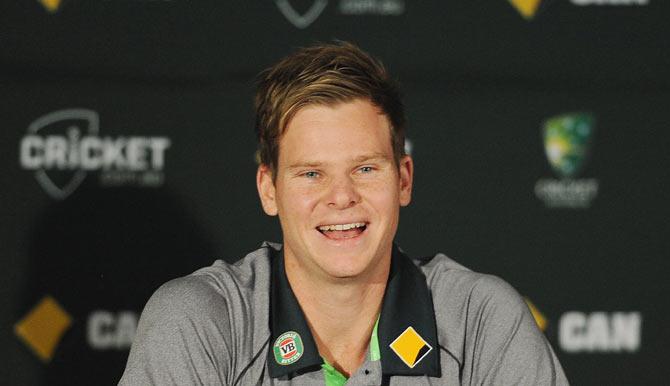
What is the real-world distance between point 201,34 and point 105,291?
28.1 inches

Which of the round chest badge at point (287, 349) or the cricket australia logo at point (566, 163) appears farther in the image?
the cricket australia logo at point (566, 163)

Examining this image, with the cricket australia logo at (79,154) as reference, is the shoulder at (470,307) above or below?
below

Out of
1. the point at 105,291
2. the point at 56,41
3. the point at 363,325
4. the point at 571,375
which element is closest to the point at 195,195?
the point at 105,291

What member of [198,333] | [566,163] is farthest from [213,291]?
[566,163]

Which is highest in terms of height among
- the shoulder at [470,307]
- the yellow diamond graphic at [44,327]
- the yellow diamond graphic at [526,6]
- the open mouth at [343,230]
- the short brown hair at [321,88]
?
the yellow diamond graphic at [526,6]

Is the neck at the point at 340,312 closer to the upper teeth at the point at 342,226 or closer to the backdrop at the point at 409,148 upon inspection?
the upper teeth at the point at 342,226

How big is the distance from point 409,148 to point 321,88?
3.18 ft

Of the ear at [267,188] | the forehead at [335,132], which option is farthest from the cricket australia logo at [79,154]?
the forehead at [335,132]

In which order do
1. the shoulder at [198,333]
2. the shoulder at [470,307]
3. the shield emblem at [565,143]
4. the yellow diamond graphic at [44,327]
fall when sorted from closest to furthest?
1. the shoulder at [198,333]
2. the shoulder at [470,307]
3. the yellow diamond graphic at [44,327]
4. the shield emblem at [565,143]

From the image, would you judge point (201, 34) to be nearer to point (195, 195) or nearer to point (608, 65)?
point (195, 195)

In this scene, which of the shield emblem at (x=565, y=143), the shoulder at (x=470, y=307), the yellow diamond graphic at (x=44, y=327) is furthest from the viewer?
the shield emblem at (x=565, y=143)

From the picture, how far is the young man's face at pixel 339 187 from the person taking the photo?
71.1 inches

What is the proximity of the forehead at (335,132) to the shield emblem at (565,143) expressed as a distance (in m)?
1.04

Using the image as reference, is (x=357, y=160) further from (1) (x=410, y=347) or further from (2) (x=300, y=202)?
(1) (x=410, y=347)
